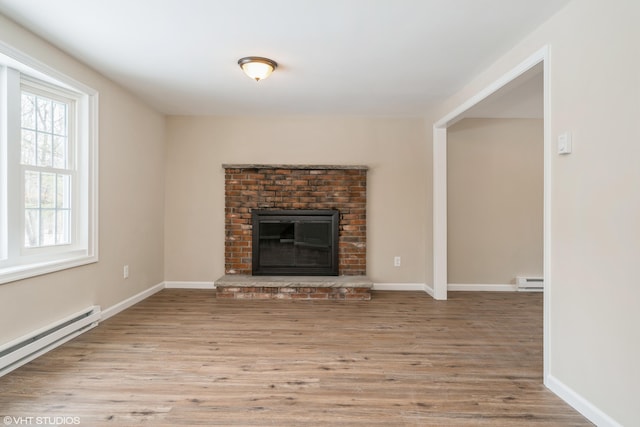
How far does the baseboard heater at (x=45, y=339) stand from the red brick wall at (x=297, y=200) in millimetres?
1829

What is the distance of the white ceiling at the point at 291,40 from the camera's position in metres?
2.17

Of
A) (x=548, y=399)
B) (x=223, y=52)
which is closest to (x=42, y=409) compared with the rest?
(x=223, y=52)

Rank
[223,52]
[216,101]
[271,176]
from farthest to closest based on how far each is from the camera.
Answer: [271,176]
[216,101]
[223,52]

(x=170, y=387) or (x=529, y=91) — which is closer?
(x=170, y=387)

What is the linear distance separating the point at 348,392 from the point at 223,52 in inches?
105

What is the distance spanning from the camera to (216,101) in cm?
409

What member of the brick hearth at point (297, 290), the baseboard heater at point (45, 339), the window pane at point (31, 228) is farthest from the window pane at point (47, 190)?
the brick hearth at point (297, 290)

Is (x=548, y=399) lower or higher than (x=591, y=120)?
lower

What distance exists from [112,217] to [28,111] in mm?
1185

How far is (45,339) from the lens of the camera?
2594 millimetres

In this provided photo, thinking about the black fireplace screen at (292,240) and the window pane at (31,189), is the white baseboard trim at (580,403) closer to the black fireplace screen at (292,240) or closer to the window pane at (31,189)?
the black fireplace screen at (292,240)

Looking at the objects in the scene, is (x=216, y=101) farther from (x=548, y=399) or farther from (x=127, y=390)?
(x=548, y=399)

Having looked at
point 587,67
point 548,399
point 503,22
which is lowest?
point 548,399

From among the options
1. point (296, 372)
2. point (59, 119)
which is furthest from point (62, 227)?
point (296, 372)
